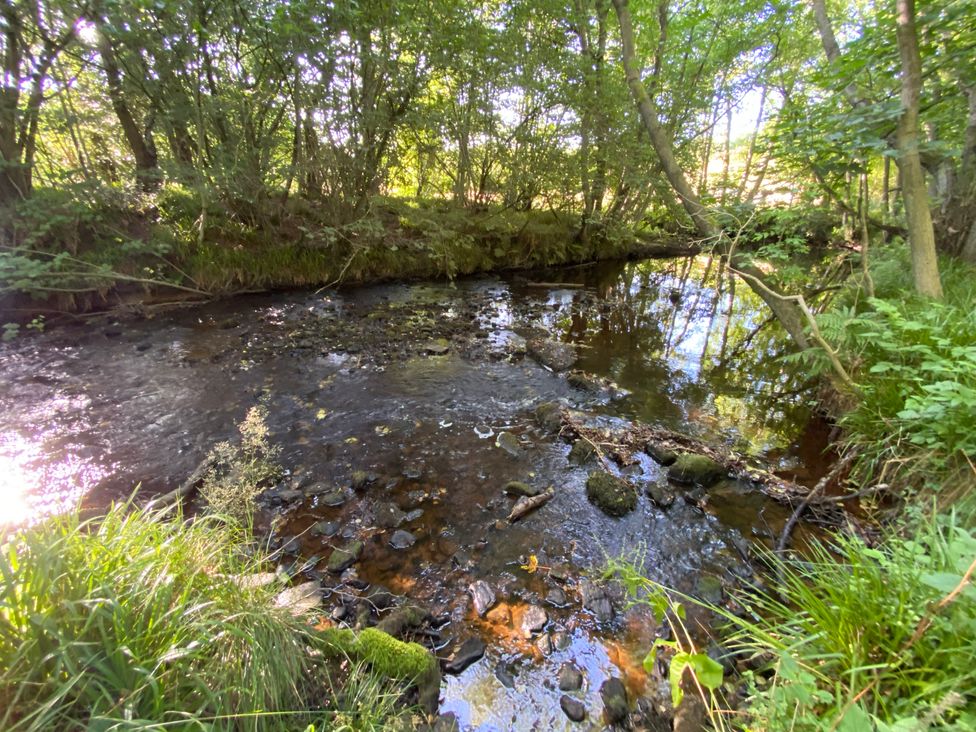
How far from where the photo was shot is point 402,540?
3.73 metres

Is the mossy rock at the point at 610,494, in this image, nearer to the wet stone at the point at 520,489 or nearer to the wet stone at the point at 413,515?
the wet stone at the point at 520,489

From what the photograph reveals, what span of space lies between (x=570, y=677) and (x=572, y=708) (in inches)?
7.3

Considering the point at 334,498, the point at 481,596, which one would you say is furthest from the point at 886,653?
the point at 334,498

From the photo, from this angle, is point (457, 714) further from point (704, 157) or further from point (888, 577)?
point (704, 157)

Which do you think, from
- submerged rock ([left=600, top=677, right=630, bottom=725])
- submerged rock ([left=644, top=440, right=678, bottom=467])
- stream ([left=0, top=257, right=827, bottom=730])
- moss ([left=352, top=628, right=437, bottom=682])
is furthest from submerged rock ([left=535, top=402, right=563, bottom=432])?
moss ([left=352, top=628, right=437, bottom=682])

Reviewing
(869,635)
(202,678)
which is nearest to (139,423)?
(202,678)

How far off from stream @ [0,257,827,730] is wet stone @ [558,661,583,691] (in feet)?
0.14

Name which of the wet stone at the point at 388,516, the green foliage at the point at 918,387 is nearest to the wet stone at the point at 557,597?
the wet stone at the point at 388,516

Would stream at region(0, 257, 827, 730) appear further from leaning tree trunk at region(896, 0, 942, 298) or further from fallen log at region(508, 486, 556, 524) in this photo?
leaning tree trunk at region(896, 0, 942, 298)

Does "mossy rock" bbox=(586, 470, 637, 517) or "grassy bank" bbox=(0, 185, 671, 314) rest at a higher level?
"grassy bank" bbox=(0, 185, 671, 314)

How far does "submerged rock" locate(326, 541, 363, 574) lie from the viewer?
3.38m

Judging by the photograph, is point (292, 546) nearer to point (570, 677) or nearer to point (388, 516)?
point (388, 516)

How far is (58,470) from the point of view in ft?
14.3

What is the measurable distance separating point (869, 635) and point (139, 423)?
709 centimetres
